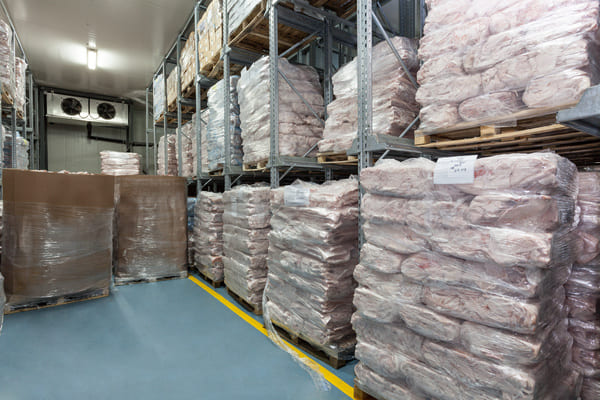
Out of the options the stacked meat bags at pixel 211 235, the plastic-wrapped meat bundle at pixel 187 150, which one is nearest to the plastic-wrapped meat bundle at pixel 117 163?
the plastic-wrapped meat bundle at pixel 187 150

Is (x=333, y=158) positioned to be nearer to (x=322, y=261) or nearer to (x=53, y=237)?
(x=322, y=261)

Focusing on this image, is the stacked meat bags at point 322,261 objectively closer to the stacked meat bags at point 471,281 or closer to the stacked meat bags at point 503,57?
the stacked meat bags at point 471,281

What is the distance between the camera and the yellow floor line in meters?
2.92

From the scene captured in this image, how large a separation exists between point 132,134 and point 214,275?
13.1m

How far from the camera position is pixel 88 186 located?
523cm

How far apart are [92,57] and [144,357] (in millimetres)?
11021

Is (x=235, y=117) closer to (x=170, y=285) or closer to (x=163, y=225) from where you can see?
(x=163, y=225)

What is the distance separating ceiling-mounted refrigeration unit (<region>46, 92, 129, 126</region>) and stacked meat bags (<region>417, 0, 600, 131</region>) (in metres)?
15.8

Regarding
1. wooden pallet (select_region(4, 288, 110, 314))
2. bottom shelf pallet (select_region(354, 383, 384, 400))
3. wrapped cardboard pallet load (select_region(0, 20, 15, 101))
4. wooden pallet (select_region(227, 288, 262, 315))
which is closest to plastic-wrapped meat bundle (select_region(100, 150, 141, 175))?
wrapped cardboard pallet load (select_region(0, 20, 15, 101))

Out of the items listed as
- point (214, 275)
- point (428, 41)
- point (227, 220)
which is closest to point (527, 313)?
point (428, 41)

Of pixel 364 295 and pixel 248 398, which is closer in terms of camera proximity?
pixel 364 295

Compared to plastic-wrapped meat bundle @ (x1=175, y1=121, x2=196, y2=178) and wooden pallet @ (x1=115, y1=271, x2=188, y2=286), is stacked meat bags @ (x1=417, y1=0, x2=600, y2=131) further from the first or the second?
plastic-wrapped meat bundle @ (x1=175, y1=121, x2=196, y2=178)

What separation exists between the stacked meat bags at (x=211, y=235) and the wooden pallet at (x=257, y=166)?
97 centimetres

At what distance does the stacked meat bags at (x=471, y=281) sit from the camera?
1.78 metres
